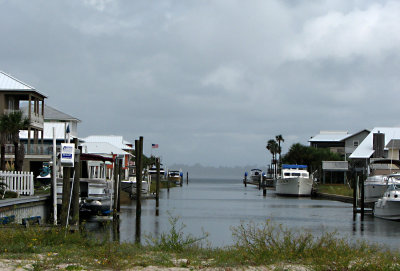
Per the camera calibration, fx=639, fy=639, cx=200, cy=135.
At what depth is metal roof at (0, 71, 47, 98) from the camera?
58.1m

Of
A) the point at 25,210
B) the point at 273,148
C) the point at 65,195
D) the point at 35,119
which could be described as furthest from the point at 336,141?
the point at 65,195

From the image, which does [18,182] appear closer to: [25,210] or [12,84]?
[25,210]

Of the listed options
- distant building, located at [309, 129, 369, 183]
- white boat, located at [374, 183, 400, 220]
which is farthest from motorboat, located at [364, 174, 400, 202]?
distant building, located at [309, 129, 369, 183]

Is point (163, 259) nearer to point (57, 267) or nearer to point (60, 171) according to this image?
point (57, 267)

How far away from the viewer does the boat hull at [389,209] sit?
4053cm

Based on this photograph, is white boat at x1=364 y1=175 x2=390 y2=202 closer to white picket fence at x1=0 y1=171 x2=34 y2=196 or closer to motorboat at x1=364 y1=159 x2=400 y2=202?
motorboat at x1=364 y1=159 x2=400 y2=202

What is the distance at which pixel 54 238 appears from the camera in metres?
17.4

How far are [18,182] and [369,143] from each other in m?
66.0

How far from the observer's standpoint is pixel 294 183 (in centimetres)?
8025

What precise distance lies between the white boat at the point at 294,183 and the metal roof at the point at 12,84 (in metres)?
35.9

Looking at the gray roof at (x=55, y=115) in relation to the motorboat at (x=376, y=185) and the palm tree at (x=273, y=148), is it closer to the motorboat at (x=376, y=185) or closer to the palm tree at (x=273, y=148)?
the motorboat at (x=376, y=185)

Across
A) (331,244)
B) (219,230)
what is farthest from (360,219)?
(331,244)

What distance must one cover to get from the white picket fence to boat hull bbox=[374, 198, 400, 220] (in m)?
22.6

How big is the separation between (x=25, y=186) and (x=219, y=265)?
2001 centimetres
